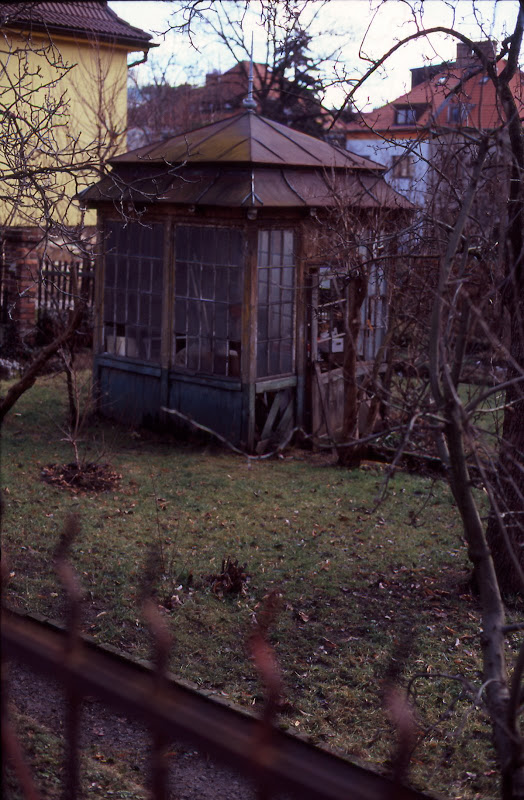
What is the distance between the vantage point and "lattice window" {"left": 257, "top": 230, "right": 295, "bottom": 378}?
11.5 m

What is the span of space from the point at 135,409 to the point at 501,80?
8610mm

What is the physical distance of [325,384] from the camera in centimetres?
1250

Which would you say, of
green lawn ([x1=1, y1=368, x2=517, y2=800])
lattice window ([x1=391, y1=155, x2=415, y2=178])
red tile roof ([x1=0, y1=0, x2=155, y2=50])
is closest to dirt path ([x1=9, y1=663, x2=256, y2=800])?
green lawn ([x1=1, y1=368, x2=517, y2=800])

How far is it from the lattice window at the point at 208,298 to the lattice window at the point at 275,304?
0.30m

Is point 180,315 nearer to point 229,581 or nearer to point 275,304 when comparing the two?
point 275,304

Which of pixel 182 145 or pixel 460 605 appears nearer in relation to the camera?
pixel 460 605


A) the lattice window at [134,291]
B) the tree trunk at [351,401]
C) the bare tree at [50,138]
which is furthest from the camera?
the lattice window at [134,291]

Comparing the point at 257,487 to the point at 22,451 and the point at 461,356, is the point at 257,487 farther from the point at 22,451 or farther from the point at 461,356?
the point at 461,356

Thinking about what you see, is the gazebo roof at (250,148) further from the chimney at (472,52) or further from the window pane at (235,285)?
the chimney at (472,52)

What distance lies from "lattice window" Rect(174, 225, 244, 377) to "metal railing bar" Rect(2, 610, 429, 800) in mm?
10082

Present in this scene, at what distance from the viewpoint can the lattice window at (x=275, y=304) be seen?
452 inches

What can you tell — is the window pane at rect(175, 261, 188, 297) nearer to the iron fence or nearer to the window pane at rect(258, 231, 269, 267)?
the window pane at rect(258, 231, 269, 267)

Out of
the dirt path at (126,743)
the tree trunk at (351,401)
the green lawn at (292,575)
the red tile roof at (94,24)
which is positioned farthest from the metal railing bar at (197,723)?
the red tile roof at (94,24)

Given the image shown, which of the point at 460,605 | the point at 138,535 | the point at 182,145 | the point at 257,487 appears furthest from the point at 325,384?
the point at 460,605
